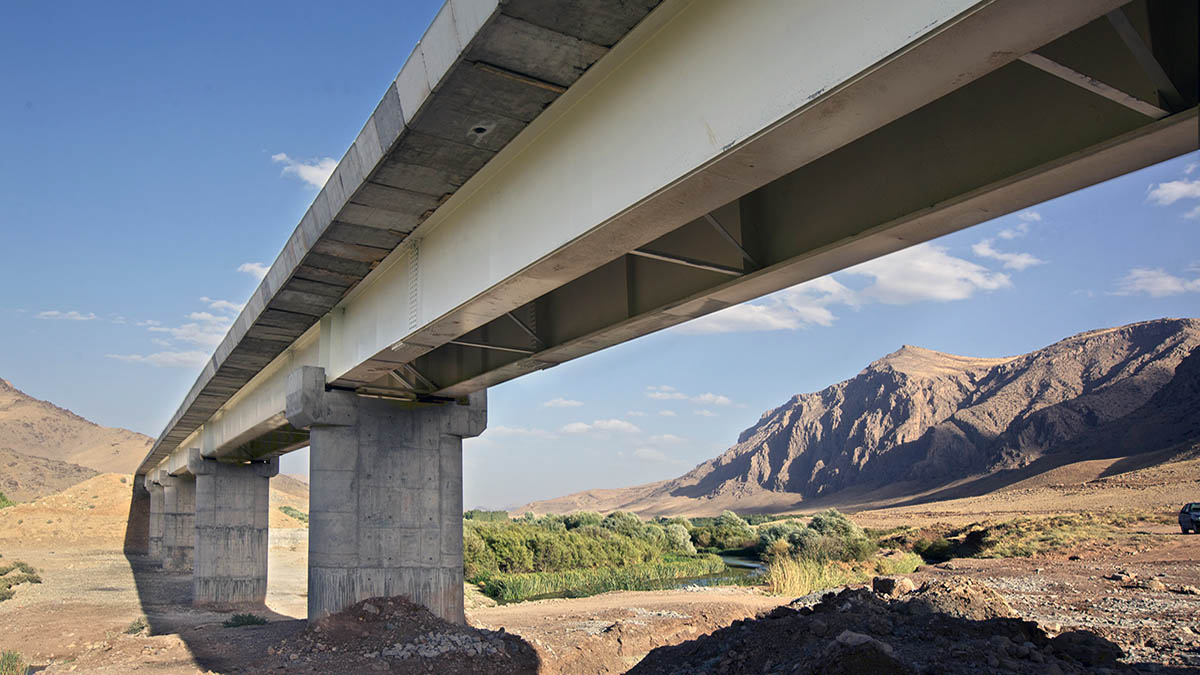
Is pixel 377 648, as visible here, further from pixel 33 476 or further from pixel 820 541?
pixel 33 476

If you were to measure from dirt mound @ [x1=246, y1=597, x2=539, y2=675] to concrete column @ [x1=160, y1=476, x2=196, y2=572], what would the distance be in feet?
91.2

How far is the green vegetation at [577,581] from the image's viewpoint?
85.8 feet

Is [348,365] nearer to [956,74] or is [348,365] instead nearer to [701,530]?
[956,74]

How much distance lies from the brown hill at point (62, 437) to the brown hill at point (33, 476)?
1090 cm

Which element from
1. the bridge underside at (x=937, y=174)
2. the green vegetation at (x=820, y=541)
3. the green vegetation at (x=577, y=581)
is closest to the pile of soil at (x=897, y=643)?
the bridge underside at (x=937, y=174)

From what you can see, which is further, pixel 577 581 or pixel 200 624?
pixel 577 581

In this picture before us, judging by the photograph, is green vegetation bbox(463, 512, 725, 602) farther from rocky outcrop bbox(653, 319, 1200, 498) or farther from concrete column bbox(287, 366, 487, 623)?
rocky outcrop bbox(653, 319, 1200, 498)

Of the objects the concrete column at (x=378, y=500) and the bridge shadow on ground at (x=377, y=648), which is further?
the concrete column at (x=378, y=500)

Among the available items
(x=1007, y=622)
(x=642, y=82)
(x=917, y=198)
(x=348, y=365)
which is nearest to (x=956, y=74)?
(x=917, y=198)

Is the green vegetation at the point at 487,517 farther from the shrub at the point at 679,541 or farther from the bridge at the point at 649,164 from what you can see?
the bridge at the point at 649,164

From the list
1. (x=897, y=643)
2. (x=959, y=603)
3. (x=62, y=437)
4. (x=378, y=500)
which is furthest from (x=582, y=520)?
(x=62, y=437)

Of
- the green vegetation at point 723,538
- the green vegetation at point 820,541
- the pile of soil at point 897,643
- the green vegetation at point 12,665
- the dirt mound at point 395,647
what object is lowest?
the green vegetation at point 723,538

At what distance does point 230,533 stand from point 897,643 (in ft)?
72.5

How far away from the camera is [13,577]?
30.0m
